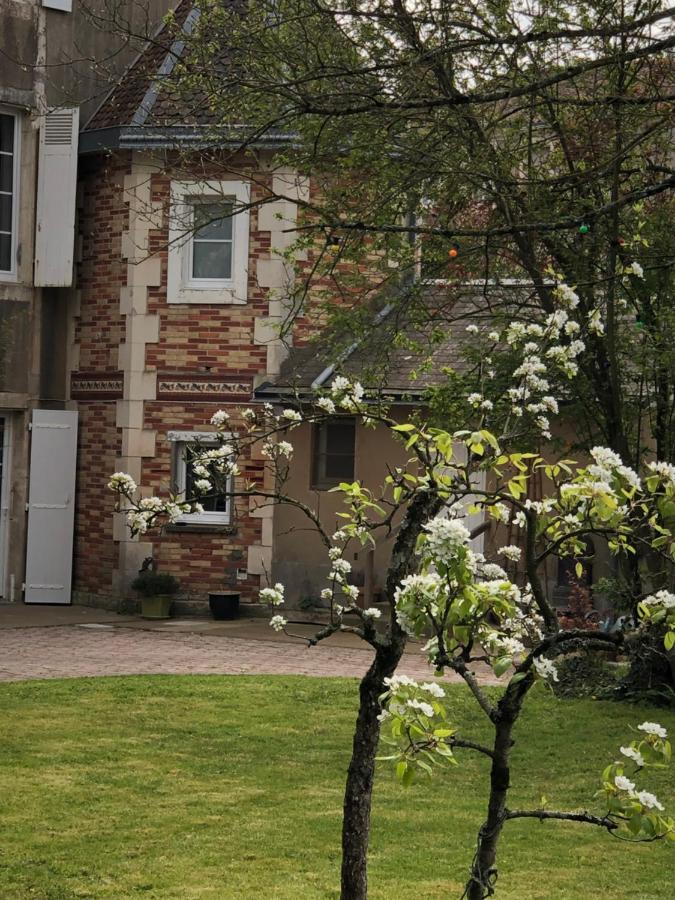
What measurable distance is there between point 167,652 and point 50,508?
4.49 m

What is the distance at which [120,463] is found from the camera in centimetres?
1892

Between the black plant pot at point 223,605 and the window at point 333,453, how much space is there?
1731 mm

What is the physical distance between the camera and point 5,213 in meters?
19.0

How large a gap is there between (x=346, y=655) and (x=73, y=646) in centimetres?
281

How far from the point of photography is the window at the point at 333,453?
61.6 ft

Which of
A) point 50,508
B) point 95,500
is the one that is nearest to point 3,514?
point 50,508

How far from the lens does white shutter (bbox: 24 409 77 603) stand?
19.2 metres

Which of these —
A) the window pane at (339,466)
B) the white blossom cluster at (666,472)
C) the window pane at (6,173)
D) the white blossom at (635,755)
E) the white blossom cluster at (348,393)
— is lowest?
the white blossom at (635,755)

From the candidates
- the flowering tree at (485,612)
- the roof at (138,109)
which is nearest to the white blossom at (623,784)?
the flowering tree at (485,612)

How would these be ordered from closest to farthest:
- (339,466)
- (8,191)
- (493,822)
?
(493,822) → (339,466) → (8,191)

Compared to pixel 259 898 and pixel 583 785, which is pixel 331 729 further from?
pixel 259 898

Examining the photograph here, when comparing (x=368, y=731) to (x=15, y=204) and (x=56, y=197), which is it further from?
(x=15, y=204)

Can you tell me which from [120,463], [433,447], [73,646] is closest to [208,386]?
[120,463]

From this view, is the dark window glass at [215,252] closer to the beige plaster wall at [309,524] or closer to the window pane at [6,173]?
the beige plaster wall at [309,524]
